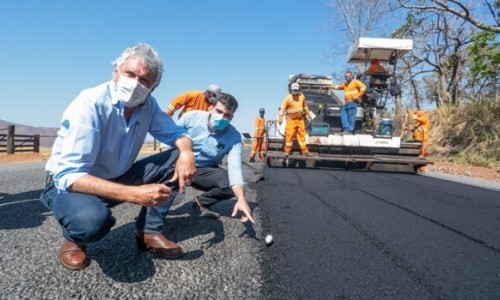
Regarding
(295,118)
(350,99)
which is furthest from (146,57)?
(350,99)

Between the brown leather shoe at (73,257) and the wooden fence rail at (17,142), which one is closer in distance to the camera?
the brown leather shoe at (73,257)

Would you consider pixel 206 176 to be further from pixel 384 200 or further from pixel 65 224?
pixel 384 200

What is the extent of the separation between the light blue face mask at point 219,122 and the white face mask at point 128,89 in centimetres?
99

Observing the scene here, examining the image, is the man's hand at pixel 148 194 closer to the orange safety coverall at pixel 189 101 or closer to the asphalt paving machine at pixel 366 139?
the orange safety coverall at pixel 189 101

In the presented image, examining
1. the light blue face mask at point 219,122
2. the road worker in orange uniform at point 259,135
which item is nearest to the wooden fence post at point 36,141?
the road worker in orange uniform at point 259,135

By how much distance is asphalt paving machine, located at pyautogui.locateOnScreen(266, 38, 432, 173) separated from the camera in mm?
8102

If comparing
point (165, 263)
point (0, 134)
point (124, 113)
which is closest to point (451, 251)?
point (165, 263)

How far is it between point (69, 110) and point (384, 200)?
3.67 metres

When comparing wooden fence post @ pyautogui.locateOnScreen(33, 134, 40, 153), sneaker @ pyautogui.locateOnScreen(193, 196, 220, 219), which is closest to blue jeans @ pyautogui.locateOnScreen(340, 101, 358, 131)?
sneaker @ pyautogui.locateOnScreen(193, 196, 220, 219)

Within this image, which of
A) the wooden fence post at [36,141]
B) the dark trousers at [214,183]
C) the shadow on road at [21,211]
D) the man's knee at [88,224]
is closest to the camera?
the man's knee at [88,224]

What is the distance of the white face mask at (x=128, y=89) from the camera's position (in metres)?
1.88

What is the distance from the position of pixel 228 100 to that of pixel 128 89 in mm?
1076

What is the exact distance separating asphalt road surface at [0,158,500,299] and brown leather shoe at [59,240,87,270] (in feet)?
0.11

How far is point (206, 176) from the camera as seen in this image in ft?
10.2
